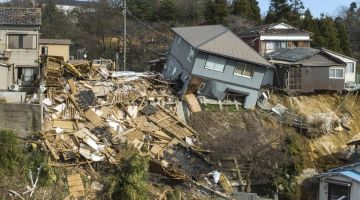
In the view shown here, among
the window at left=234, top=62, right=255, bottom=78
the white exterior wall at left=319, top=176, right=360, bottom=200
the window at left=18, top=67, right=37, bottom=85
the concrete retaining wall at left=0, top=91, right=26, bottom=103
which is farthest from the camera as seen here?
the window at left=234, top=62, right=255, bottom=78

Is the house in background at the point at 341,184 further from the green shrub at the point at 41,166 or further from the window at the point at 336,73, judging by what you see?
the green shrub at the point at 41,166

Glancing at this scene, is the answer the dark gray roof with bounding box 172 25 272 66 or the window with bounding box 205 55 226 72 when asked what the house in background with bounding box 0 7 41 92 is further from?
the window with bounding box 205 55 226 72

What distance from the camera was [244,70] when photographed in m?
29.6

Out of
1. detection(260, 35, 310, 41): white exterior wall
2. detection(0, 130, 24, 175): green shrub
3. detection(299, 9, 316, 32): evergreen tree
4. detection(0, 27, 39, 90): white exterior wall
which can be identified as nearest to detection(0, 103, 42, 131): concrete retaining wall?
detection(0, 130, 24, 175): green shrub

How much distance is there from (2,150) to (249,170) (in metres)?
10.6

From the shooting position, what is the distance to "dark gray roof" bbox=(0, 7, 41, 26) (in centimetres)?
2858

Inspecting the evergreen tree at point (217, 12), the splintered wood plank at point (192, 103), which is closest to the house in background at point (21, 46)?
the splintered wood plank at point (192, 103)

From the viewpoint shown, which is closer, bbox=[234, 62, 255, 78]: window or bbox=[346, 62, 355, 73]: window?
bbox=[234, 62, 255, 78]: window

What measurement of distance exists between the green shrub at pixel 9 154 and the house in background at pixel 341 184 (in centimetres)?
1279

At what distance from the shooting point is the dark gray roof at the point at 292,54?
1289 inches

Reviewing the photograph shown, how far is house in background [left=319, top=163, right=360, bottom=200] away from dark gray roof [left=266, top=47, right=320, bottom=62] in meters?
11.0

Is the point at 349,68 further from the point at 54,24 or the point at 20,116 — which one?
the point at 54,24

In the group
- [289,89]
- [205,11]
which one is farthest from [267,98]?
[205,11]

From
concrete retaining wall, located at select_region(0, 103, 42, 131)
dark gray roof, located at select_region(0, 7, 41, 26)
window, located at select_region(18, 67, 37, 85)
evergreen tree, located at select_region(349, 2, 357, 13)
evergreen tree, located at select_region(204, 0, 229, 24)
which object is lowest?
concrete retaining wall, located at select_region(0, 103, 42, 131)
